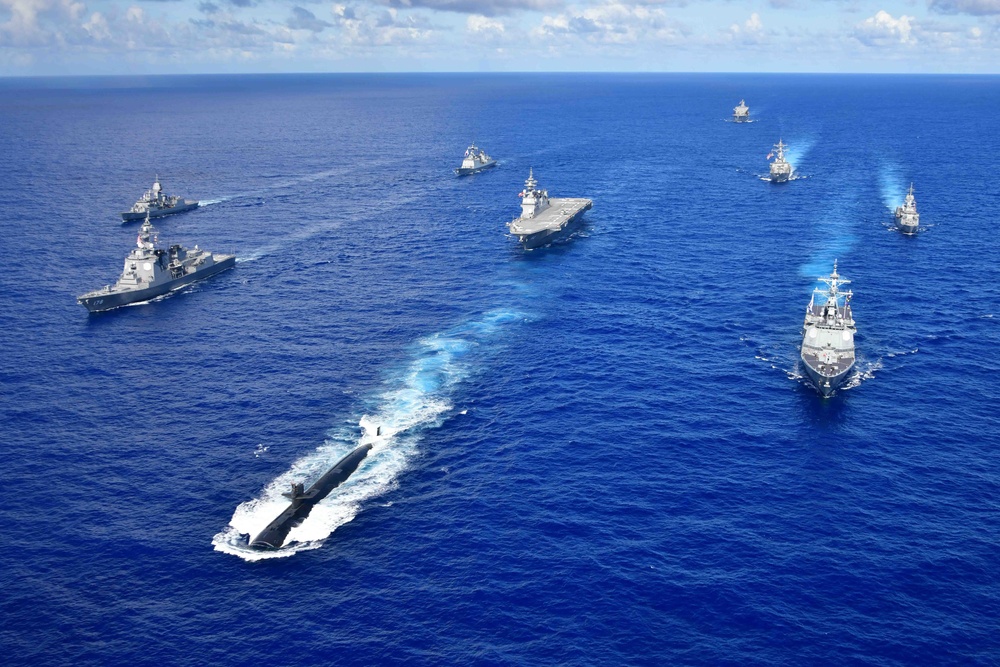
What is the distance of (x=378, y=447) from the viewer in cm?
12450

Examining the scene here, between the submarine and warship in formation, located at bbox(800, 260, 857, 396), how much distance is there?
7713 cm

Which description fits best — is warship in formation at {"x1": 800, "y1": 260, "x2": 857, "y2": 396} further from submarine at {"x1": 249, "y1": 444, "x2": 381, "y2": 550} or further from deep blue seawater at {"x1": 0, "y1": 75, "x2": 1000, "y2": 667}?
submarine at {"x1": 249, "y1": 444, "x2": 381, "y2": 550}

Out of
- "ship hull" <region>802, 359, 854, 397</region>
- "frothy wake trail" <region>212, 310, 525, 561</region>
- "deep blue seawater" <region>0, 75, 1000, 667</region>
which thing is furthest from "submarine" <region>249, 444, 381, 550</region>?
"ship hull" <region>802, 359, 854, 397</region>

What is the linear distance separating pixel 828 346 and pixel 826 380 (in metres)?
12.4

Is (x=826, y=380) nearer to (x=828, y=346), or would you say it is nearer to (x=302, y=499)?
(x=828, y=346)

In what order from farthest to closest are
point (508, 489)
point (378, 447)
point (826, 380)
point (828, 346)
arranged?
point (828, 346) < point (826, 380) < point (378, 447) < point (508, 489)

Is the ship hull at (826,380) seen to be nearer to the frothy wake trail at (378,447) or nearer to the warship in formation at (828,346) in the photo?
the warship in formation at (828,346)

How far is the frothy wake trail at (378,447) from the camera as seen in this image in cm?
10500

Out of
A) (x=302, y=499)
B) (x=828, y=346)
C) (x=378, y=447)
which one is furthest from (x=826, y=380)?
(x=302, y=499)

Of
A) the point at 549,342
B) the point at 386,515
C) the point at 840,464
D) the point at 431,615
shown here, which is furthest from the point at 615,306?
the point at 431,615

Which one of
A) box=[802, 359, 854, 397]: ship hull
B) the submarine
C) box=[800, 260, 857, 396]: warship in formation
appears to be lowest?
the submarine

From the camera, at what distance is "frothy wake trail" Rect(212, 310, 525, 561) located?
105000mm

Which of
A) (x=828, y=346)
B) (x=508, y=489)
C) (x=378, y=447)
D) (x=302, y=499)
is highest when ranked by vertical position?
(x=828, y=346)

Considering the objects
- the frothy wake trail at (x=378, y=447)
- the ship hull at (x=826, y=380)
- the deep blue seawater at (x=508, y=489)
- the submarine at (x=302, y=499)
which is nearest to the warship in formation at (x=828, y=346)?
the ship hull at (x=826, y=380)
